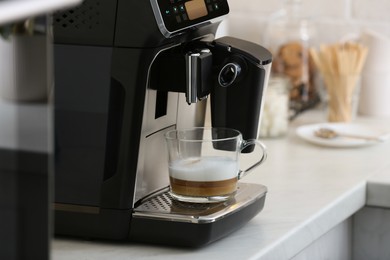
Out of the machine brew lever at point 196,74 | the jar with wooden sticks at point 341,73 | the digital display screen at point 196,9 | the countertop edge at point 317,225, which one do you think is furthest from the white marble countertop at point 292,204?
the digital display screen at point 196,9

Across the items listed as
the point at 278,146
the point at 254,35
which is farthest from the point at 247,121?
the point at 254,35

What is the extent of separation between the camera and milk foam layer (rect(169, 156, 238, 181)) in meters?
1.25

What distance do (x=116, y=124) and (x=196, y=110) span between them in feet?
0.70

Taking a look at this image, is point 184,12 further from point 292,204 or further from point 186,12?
point 292,204

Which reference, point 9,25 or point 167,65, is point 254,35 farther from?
point 9,25

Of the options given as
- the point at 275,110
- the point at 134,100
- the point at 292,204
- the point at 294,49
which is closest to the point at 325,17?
the point at 294,49

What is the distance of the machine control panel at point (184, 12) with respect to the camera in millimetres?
1177

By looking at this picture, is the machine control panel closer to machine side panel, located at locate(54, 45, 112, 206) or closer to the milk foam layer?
machine side panel, located at locate(54, 45, 112, 206)

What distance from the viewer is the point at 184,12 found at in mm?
1207

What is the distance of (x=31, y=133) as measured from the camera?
77cm

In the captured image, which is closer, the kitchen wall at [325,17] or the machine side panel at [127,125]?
the machine side panel at [127,125]

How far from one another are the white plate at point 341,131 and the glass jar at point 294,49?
0.65ft

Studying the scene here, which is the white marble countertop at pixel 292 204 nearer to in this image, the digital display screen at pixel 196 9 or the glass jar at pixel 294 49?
the glass jar at pixel 294 49

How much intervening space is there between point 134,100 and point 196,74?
88 mm
